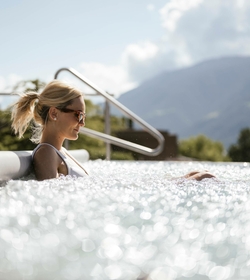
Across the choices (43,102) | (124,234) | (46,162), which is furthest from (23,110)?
(124,234)

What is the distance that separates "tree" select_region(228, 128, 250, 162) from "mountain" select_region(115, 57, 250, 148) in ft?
197

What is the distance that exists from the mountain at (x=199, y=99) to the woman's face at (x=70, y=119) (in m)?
135

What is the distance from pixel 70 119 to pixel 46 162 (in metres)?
0.30

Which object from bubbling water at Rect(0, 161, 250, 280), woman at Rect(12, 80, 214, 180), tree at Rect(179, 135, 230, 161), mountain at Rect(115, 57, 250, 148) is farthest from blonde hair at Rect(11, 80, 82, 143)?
mountain at Rect(115, 57, 250, 148)

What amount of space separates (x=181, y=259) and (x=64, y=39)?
262ft

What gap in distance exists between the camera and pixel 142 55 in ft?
610

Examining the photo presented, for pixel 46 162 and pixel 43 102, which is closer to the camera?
pixel 46 162

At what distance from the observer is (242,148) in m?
74.2

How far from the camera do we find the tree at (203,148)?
79875 millimetres

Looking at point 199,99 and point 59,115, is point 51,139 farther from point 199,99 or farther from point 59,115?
point 199,99

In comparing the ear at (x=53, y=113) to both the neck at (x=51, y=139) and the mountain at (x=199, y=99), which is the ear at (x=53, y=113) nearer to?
the neck at (x=51, y=139)

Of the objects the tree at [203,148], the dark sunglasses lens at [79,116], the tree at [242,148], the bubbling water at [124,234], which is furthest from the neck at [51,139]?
the tree at [203,148]

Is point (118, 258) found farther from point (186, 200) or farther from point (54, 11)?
point (54, 11)

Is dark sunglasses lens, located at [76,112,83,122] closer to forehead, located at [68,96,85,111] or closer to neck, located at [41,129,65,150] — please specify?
forehead, located at [68,96,85,111]
